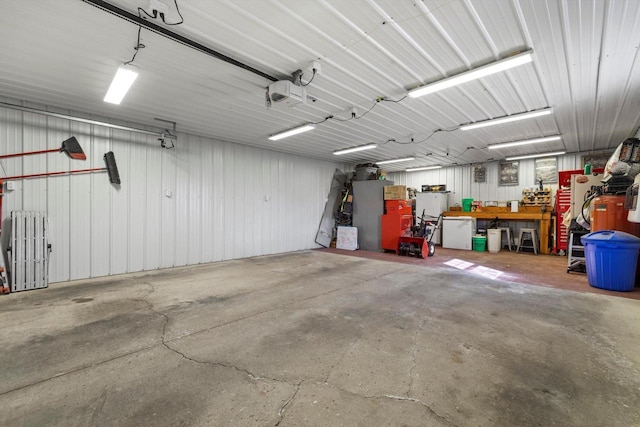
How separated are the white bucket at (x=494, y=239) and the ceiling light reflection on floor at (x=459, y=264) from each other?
2368 millimetres

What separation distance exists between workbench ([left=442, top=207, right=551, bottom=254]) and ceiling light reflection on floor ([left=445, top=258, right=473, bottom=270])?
2.84m

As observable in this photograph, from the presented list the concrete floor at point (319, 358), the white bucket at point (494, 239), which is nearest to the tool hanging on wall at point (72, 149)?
the concrete floor at point (319, 358)

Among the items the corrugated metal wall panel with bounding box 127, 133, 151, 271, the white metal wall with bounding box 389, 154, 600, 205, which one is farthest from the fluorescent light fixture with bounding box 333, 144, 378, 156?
the corrugated metal wall panel with bounding box 127, 133, 151, 271

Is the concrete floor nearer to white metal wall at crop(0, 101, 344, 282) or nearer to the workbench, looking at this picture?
white metal wall at crop(0, 101, 344, 282)

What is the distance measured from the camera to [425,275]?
5051mm

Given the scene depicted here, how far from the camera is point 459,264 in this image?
6152 mm

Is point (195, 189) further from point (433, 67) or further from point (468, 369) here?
point (468, 369)

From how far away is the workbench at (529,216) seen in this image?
7684mm

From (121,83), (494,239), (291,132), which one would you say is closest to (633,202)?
(494,239)

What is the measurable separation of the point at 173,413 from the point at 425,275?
178 inches

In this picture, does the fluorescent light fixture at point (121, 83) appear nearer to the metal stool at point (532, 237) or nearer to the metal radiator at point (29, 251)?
the metal radiator at point (29, 251)

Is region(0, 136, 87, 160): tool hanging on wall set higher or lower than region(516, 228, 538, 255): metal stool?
higher

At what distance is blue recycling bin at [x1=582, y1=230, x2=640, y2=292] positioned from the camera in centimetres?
386

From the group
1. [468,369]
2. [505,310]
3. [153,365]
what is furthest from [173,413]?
[505,310]
